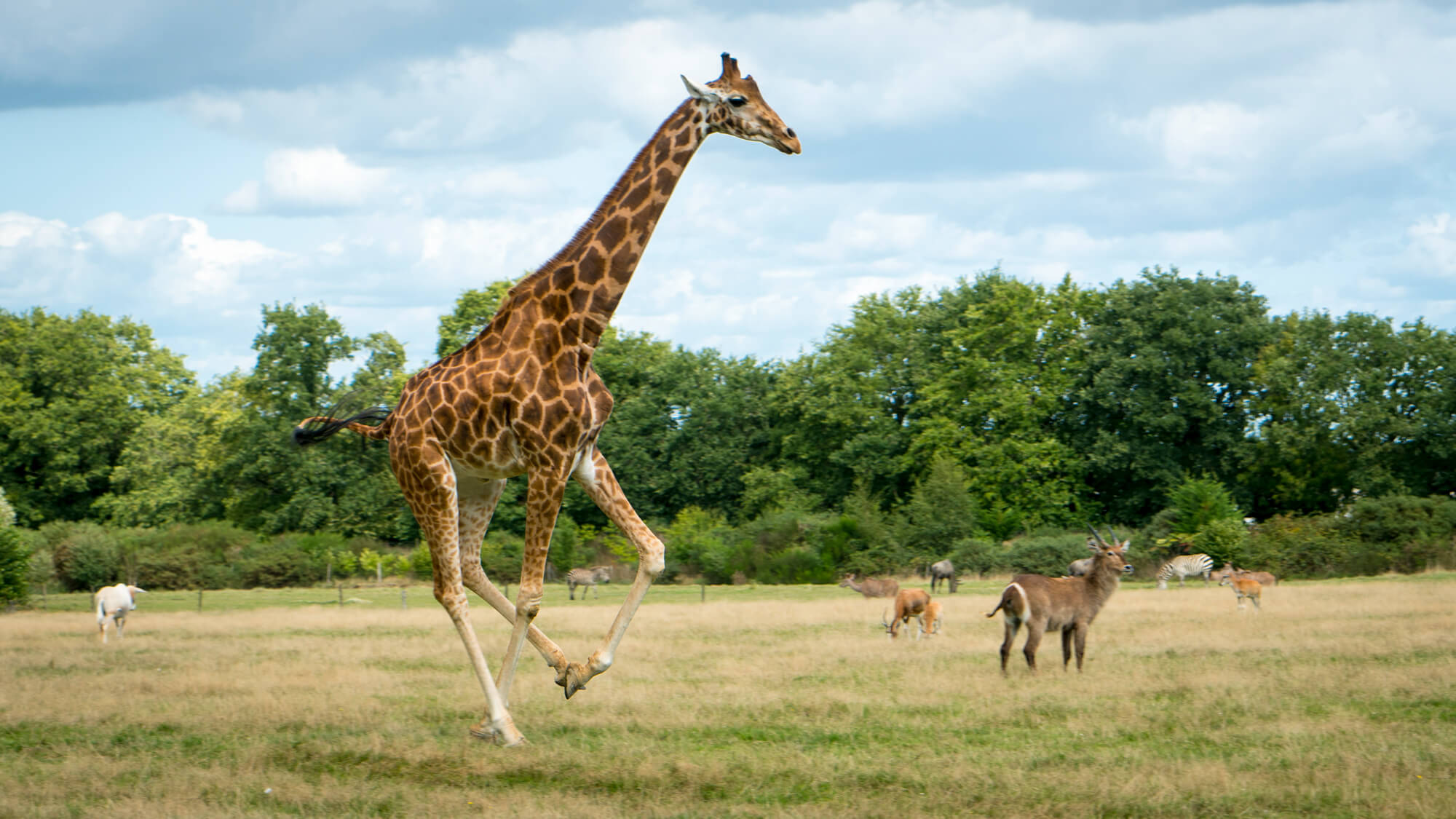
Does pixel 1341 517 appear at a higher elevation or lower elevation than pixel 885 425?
lower

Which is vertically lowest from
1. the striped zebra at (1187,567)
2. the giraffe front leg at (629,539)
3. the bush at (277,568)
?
the bush at (277,568)

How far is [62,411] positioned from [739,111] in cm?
6434

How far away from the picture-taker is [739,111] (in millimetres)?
8469

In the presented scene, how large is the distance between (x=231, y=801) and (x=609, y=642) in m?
2.57

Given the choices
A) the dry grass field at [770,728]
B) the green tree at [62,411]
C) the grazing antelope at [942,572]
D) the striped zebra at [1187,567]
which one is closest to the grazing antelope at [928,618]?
the dry grass field at [770,728]

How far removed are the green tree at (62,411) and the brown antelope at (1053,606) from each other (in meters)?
59.9

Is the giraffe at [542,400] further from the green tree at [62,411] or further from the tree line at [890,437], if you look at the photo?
the green tree at [62,411]

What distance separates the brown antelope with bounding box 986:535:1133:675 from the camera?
554 inches

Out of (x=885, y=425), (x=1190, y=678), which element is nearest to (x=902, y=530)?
(x=885, y=425)

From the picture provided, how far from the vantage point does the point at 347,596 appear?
39.2 meters

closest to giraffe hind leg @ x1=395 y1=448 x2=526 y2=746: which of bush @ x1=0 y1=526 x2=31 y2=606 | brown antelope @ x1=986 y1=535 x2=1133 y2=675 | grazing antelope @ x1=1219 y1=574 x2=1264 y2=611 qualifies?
brown antelope @ x1=986 y1=535 x2=1133 y2=675

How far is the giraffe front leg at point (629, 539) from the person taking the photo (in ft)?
26.8

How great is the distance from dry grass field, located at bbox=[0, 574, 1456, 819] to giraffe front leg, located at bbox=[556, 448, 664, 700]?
2.47 ft

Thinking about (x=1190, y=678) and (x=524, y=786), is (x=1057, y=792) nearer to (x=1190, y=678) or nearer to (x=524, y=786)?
(x=524, y=786)
